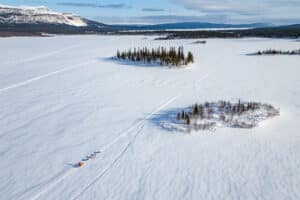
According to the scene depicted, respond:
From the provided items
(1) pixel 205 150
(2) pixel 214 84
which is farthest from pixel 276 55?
(1) pixel 205 150

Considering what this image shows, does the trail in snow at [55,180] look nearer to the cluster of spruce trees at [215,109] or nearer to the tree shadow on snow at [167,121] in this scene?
the tree shadow on snow at [167,121]

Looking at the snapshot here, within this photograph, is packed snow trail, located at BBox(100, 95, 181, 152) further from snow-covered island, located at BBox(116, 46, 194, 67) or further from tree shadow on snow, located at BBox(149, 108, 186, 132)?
snow-covered island, located at BBox(116, 46, 194, 67)

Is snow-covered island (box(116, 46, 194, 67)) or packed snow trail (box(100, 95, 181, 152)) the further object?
snow-covered island (box(116, 46, 194, 67))

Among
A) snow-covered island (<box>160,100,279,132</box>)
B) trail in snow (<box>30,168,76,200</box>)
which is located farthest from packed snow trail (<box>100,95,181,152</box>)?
trail in snow (<box>30,168,76,200</box>)

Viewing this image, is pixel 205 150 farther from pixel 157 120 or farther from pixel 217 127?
pixel 157 120

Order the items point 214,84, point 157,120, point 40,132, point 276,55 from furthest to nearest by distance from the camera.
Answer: point 276,55
point 214,84
point 157,120
point 40,132

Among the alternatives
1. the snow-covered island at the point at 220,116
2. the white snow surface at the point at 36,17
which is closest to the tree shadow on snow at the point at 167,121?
the snow-covered island at the point at 220,116
